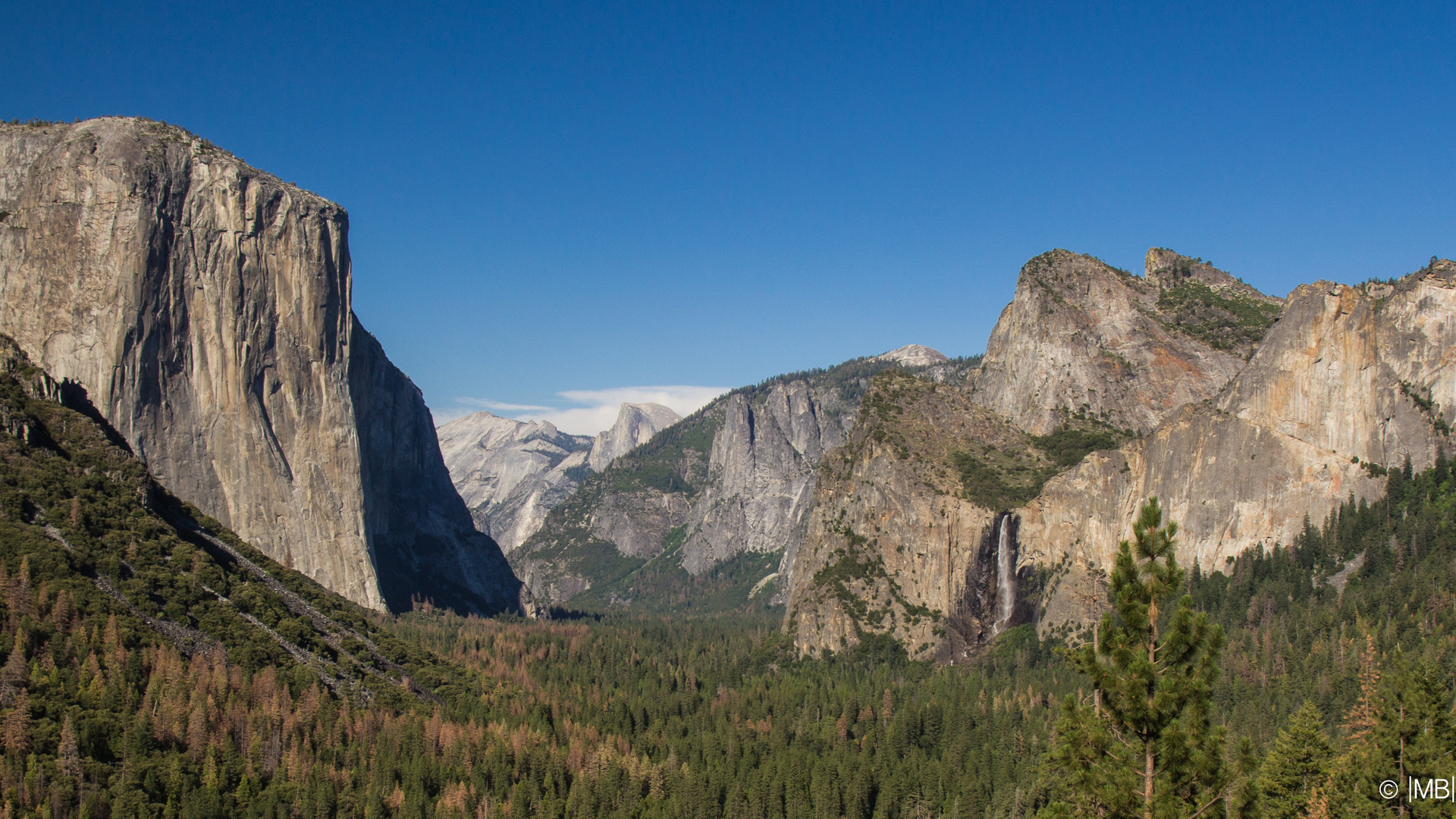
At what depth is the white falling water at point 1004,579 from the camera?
511 feet

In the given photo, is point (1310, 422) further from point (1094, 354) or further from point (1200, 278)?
point (1200, 278)

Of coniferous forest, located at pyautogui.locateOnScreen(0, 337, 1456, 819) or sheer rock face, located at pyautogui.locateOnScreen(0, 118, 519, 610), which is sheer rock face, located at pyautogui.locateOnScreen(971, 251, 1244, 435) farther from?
sheer rock face, located at pyautogui.locateOnScreen(0, 118, 519, 610)

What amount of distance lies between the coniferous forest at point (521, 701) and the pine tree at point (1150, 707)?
3.53 metres

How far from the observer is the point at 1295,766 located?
55031 mm

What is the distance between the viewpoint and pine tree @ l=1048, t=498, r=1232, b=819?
30109mm

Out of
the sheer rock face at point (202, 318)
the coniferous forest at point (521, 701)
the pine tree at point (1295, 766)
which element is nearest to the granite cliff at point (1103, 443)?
the coniferous forest at point (521, 701)

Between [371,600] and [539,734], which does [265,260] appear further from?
[539,734]

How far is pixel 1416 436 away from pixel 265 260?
16507cm

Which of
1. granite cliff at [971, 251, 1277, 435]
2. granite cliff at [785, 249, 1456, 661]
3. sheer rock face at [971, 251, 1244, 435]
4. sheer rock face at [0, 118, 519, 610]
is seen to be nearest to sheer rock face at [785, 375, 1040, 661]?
granite cliff at [785, 249, 1456, 661]

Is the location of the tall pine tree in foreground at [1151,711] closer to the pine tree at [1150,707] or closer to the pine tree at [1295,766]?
the pine tree at [1150,707]

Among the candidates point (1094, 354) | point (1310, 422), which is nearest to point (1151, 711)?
point (1310, 422)

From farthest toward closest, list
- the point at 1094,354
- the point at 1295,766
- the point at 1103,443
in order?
the point at 1094,354
the point at 1103,443
the point at 1295,766

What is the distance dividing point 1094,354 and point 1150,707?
15851cm

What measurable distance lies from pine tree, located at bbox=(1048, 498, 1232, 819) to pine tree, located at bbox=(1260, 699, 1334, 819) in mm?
26796
